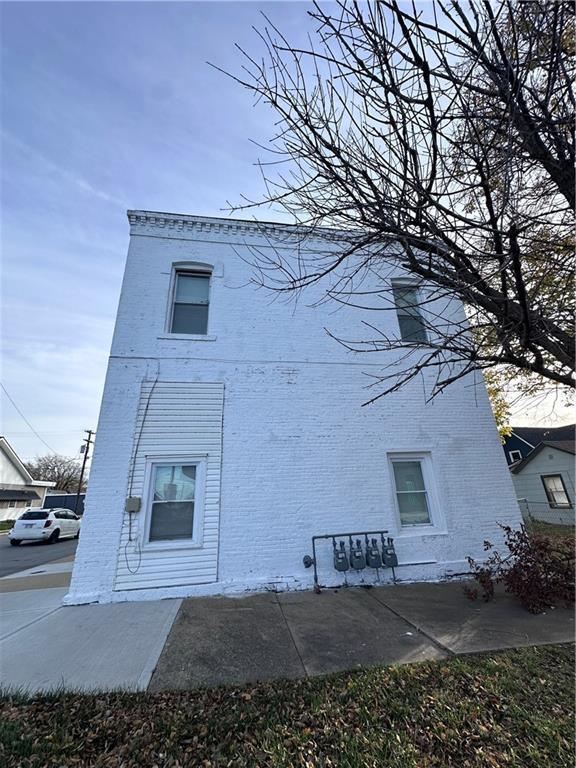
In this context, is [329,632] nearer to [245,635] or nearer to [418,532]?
[245,635]

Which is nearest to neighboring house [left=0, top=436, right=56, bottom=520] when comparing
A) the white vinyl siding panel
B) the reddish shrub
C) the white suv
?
the white suv

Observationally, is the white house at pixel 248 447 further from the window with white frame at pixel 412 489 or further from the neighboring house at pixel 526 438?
the neighboring house at pixel 526 438

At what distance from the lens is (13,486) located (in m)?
27.5

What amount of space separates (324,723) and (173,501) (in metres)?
3.99

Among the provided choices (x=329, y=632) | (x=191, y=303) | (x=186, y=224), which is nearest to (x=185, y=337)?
(x=191, y=303)

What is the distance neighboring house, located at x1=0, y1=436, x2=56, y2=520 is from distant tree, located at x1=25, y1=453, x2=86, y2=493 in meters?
23.2

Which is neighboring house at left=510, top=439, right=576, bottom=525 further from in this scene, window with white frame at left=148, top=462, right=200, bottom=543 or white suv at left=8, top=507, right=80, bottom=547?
white suv at left=8, top=507, right=80, bottom=547

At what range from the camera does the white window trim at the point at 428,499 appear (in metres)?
6.13

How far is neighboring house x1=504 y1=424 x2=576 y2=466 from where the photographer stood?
904 inches

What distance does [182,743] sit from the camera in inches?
90.8

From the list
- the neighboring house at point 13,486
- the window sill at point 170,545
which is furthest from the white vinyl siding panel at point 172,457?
the neighboring house at point 13,486

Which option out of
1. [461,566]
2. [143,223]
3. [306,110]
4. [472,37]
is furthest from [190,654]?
[143,223]

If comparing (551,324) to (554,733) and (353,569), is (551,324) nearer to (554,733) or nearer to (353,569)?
(554,733)

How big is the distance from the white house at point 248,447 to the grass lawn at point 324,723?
2.65 metres
